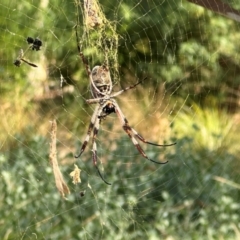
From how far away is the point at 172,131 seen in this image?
274cm

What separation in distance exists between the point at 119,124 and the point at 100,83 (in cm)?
72

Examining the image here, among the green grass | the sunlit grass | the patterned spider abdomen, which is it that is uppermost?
the patterned spider abdomen

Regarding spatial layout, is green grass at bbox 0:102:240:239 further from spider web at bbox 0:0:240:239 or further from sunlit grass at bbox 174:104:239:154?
sunlit grass at bbox 174:104:239:154

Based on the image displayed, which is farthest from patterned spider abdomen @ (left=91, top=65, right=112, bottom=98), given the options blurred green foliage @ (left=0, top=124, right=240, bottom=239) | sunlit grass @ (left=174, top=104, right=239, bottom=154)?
sunlit grass @ (left=174, top=104, right=239, bottom=154)

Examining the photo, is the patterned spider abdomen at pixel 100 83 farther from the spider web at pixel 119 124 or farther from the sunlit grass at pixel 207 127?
the sunlit grass at pixel 207 127

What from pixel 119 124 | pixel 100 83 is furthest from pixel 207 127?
pixel 100 83

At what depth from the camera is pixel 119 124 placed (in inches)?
100.0

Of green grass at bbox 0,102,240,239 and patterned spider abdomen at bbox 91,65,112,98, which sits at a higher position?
patterned spider abdomen at bbox 91,65,112,98

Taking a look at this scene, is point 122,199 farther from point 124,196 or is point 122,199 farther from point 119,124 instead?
point 119,124

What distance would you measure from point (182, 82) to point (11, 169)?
1.09 m

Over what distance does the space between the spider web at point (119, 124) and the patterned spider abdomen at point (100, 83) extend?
13 cm

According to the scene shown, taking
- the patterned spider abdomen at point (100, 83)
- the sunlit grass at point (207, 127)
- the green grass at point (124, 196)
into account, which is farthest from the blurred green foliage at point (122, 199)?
the patterned spider abdomen at point (100, 83)

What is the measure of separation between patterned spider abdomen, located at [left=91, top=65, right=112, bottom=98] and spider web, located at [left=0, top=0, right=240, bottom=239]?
0.42ft

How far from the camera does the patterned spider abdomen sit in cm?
183
